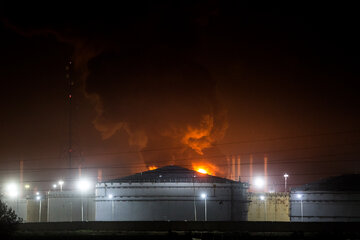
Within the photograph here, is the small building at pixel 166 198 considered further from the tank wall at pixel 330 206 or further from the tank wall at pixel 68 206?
the tank wall at pixel 330 206

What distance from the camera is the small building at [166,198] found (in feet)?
228

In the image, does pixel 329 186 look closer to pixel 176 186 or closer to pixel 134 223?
pixel 176 186

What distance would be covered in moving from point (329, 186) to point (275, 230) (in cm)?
1161

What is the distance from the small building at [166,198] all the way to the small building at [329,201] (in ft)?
24.4

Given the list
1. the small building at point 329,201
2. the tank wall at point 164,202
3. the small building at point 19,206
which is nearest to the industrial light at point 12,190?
the small building at point 19,206

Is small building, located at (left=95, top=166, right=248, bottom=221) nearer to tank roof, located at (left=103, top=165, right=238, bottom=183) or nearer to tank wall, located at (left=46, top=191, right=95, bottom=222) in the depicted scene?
tank roof, located at (left=103, top=165, right=238, bottom=183)

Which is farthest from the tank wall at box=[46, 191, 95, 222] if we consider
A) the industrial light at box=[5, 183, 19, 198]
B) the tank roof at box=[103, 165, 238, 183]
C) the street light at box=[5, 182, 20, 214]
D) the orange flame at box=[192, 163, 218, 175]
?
the orange flame at box=[192, 163, 218, 175]

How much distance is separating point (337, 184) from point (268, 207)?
14.9m

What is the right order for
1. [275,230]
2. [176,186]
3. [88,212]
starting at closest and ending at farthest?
[275,230] → [176,186] → [88,212]

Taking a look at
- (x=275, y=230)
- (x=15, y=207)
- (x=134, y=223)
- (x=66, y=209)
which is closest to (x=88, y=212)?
(x=66, y=209)

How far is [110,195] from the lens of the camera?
71188 millimetres

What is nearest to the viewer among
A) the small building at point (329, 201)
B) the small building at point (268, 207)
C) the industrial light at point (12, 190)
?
the small building at point (329, 201)

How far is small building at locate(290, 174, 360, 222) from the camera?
225 ft

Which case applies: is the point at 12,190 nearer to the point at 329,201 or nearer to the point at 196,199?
the point at 196,199
